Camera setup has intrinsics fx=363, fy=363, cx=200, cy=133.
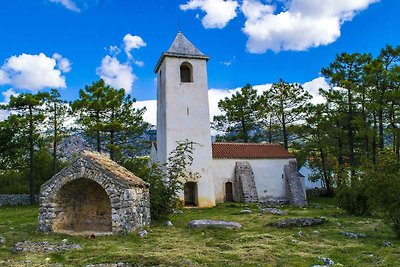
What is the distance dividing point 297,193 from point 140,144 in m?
13.7

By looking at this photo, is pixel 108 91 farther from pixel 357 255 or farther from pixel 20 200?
pixel 357 255

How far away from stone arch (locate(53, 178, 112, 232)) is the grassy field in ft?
4.10

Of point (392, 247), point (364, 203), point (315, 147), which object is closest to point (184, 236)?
point (392, 247)

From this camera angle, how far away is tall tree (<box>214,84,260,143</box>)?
35812mm

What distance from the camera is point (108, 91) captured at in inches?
1187

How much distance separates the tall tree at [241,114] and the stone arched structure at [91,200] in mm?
23532

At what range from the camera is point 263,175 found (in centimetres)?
2878

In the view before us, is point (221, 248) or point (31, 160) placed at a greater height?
point (31, 160)

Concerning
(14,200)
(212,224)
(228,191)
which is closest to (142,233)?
(212,224)

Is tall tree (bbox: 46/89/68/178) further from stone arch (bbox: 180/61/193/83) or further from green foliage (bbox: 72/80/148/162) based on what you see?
Answer: stone arch (bbox: 180/61/193/83)

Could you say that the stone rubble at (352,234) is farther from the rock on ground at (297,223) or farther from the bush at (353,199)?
the bush at (353,199)

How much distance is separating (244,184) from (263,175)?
9.51 feet

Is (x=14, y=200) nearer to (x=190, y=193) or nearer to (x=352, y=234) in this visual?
(x=190, y=193)

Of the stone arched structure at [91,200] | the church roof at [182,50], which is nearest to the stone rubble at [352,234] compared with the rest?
the stone arched structure at [91,200]
